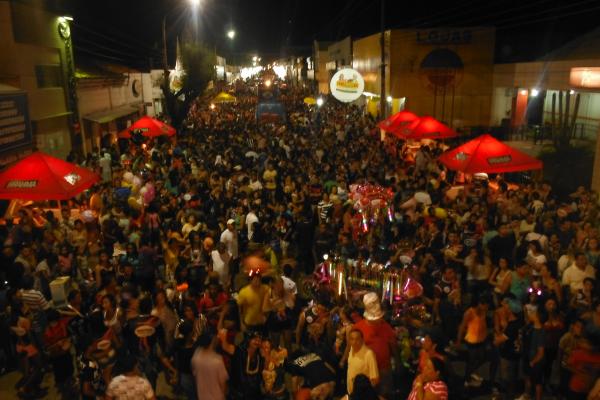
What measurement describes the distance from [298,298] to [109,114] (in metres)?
17.2

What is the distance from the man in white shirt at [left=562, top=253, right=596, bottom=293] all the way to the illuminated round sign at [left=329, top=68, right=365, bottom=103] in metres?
11.8

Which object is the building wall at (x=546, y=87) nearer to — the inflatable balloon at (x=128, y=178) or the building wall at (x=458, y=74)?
the building wall at (x=458, y=74)

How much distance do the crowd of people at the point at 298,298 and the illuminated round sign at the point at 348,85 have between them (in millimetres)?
6935

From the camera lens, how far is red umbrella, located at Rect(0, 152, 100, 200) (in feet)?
25.5

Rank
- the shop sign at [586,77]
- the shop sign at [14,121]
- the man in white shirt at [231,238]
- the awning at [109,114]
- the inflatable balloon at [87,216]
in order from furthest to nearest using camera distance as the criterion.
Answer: the awning at [109,114] < the shop sign at [586,77] < the shop sign at [14,121] < the inflatable balloon at [87,216] < the man in white shirt at [231,238]

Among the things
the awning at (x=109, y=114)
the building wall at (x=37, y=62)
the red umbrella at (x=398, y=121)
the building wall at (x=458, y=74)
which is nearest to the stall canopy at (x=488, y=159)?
the red umbrella at (x=398, y=121)

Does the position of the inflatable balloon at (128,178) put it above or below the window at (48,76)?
below

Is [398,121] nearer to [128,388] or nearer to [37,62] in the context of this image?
[37,62]

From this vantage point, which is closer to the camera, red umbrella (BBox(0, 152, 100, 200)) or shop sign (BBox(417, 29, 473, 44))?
red umbrella (BBox(0, 152, 100, 200))

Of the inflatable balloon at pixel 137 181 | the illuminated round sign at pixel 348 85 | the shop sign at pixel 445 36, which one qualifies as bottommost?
the inflatable balloon at pixel 137 181

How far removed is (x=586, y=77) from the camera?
13.4 meters

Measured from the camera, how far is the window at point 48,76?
1563cm

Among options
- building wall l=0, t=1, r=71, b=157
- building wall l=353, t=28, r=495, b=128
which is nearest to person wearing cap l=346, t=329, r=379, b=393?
building wall l=0, t=1, r=71, b=157

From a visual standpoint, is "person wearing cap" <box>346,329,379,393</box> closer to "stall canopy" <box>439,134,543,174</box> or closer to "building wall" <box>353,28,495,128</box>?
"stall canopy" <box>439,134,543,174</box>
